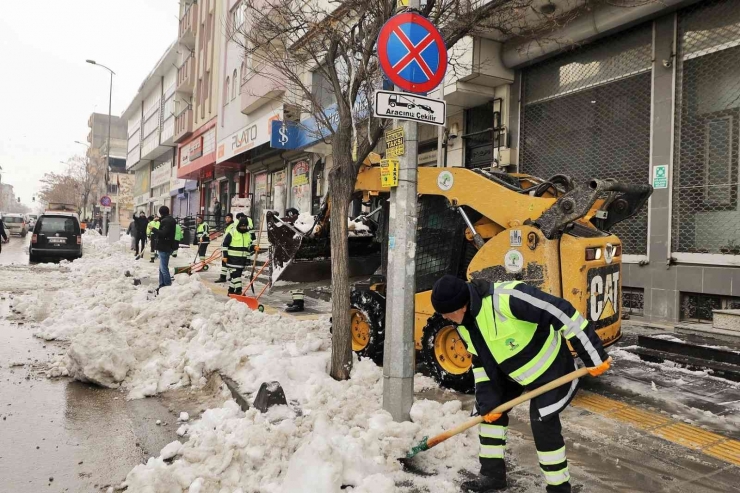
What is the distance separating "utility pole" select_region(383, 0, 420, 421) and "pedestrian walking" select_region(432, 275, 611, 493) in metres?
1.10

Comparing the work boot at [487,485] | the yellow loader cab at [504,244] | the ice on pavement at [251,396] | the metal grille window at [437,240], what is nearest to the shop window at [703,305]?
the yellow loader cab at [504,244]

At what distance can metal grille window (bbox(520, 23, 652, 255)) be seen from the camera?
397 inches

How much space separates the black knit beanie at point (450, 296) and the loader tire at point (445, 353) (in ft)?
7.64

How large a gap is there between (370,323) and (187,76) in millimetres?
33825

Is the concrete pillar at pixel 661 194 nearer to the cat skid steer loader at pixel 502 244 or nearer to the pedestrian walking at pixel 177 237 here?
the cat skid steer loader at pixel 502 244

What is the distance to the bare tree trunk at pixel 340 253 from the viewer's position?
530 centimetres

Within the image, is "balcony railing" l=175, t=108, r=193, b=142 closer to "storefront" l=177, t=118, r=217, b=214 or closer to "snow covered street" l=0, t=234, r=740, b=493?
"storefront" l=177, t=118, r=217, b=214

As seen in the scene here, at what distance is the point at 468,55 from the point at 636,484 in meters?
10.2

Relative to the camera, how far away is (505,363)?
3107 millimetres

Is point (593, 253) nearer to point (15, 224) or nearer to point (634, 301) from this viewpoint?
point (634, 301)

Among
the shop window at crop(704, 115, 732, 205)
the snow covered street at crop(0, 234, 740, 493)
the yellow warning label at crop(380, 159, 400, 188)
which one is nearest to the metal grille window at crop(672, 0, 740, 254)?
the shop window at crop(704, 115, 732, 205)

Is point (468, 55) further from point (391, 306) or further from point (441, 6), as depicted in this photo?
point (391, 306)

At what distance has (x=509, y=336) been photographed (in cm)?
304

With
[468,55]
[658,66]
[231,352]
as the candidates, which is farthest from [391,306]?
[468,55]
